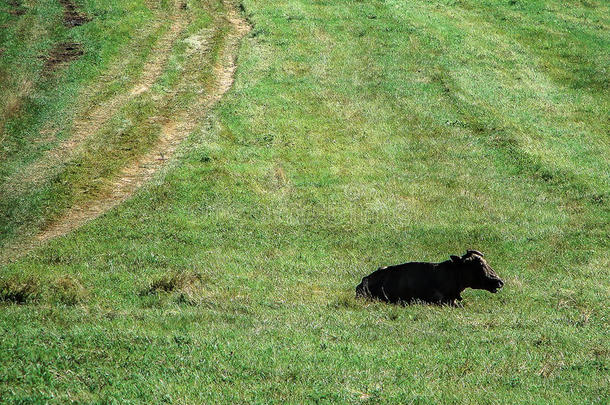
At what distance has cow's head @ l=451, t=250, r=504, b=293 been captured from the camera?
16.7 metres

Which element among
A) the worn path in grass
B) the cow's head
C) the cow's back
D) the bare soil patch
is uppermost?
the cow's head

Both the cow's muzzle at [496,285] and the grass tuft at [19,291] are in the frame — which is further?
the cow's muzzle at [496,285]

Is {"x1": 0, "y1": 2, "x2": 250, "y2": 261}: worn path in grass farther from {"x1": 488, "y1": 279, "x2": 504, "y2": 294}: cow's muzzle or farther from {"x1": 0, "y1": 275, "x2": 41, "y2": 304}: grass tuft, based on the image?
{"x1": 488, "y1": 279, "x2": 504, "y2": 294}: cow's muzzle

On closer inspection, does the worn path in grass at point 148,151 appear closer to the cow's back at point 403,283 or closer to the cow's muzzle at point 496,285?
the cow's back at point 403,283

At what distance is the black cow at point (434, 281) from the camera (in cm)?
1675

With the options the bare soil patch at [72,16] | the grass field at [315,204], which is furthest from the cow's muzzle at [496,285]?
the bare soil patch at [72,16]

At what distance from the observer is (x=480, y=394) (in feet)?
37.4

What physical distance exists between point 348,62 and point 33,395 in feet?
103

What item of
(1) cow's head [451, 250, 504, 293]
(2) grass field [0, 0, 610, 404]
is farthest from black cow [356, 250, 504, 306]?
(2) grass field [0, 0, 610, 404]

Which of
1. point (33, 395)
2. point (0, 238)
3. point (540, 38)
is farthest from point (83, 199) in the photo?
point (540, 38)

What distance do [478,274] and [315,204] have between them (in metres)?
9.70

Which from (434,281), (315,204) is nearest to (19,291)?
(434,281)

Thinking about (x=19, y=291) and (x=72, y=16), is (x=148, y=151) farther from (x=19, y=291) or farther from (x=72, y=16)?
(x=72, y=16)

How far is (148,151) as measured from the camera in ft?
96.1
